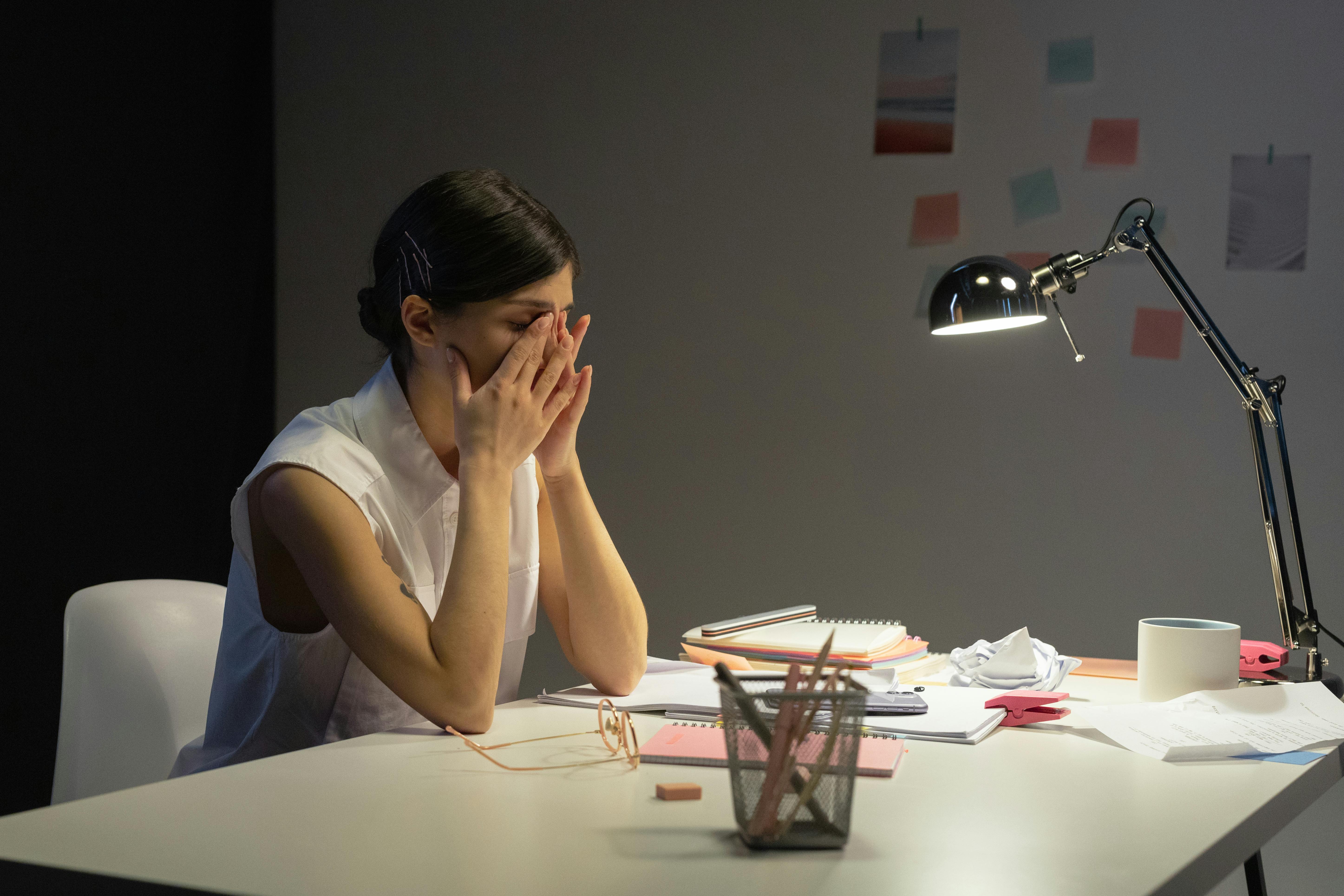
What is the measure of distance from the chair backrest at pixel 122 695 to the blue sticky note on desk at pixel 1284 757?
1102 mm

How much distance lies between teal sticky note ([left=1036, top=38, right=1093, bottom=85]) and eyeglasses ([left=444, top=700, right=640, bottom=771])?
1650 mm

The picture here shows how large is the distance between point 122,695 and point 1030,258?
1715mm

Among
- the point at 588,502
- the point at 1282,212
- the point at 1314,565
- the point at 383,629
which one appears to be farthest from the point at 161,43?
the point at 1314,565

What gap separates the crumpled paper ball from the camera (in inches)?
49.0

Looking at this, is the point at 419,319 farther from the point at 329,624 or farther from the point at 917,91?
the point at 917,91

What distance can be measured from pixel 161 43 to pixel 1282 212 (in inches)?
88.9

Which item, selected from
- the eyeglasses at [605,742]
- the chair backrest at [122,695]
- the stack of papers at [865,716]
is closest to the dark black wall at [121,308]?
the chair backrest at [122,695]

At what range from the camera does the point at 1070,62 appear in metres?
2.15

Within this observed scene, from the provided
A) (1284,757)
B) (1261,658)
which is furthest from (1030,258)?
(1284,757)

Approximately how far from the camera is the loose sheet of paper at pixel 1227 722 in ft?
3.01

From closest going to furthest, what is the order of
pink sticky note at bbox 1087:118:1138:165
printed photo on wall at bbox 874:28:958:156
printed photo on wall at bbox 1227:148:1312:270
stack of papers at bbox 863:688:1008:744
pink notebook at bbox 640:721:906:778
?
pink notebook at bbox 640:721:906:778 → stack of papers at bbox 863:688:1008:744 → printed photo on wall at bbox 1227:148:1312:270 → pink sticky note at bbox 1087:118:1138:165 → printed photo on wall at bbox 874:28:958:156

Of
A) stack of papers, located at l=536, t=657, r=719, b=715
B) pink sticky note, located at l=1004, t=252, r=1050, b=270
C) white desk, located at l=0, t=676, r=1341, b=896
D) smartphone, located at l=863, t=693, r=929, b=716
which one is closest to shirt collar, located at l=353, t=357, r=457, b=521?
stack of papers, located at l=536, t=657, r=719, b=715

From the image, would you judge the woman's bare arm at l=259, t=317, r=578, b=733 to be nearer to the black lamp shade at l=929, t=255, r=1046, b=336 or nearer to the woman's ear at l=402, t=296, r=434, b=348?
the woman's ear at l=402, t=296, r=434, b=348

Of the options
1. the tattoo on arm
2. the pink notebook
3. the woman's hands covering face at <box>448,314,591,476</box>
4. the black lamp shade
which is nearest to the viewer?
the pink notebook
